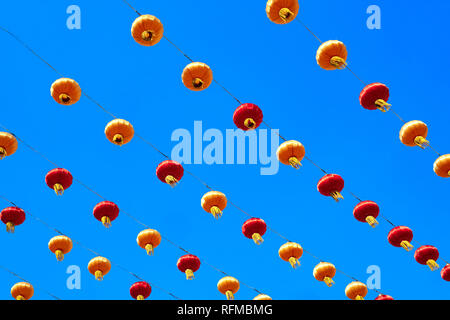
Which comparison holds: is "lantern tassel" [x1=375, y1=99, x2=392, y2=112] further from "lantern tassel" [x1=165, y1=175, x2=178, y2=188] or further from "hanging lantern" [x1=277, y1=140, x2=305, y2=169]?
"lantern tassel" [x1=165, y1=175, x2=178, y2=188]

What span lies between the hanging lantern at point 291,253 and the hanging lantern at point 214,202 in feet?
4.34

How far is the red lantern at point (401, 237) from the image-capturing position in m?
8.43

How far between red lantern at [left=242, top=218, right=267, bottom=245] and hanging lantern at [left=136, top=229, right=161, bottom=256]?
146 centimetres

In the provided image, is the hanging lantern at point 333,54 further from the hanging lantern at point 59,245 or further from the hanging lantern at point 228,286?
the hanging lantern at point 59,245

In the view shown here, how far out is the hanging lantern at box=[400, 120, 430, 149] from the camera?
24.1ft

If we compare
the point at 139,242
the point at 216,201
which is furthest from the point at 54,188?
the point at 216,201

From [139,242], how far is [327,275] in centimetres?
314

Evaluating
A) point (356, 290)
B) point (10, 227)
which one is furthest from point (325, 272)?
point (10, 227)

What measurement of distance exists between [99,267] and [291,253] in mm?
3139

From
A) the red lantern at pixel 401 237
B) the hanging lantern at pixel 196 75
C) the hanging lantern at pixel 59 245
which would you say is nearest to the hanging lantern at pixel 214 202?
the hanging lantern at pixel 196 75

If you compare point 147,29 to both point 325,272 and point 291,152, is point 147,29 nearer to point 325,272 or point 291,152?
point 291,152

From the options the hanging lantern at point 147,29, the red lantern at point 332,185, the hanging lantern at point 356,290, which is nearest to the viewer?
the hanging lantern at point 147,29

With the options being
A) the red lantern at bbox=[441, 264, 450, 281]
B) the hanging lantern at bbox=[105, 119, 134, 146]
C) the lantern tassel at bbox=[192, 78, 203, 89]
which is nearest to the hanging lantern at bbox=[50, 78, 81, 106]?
the hanging lantern at bbox=[105, 119, 134, 146]
